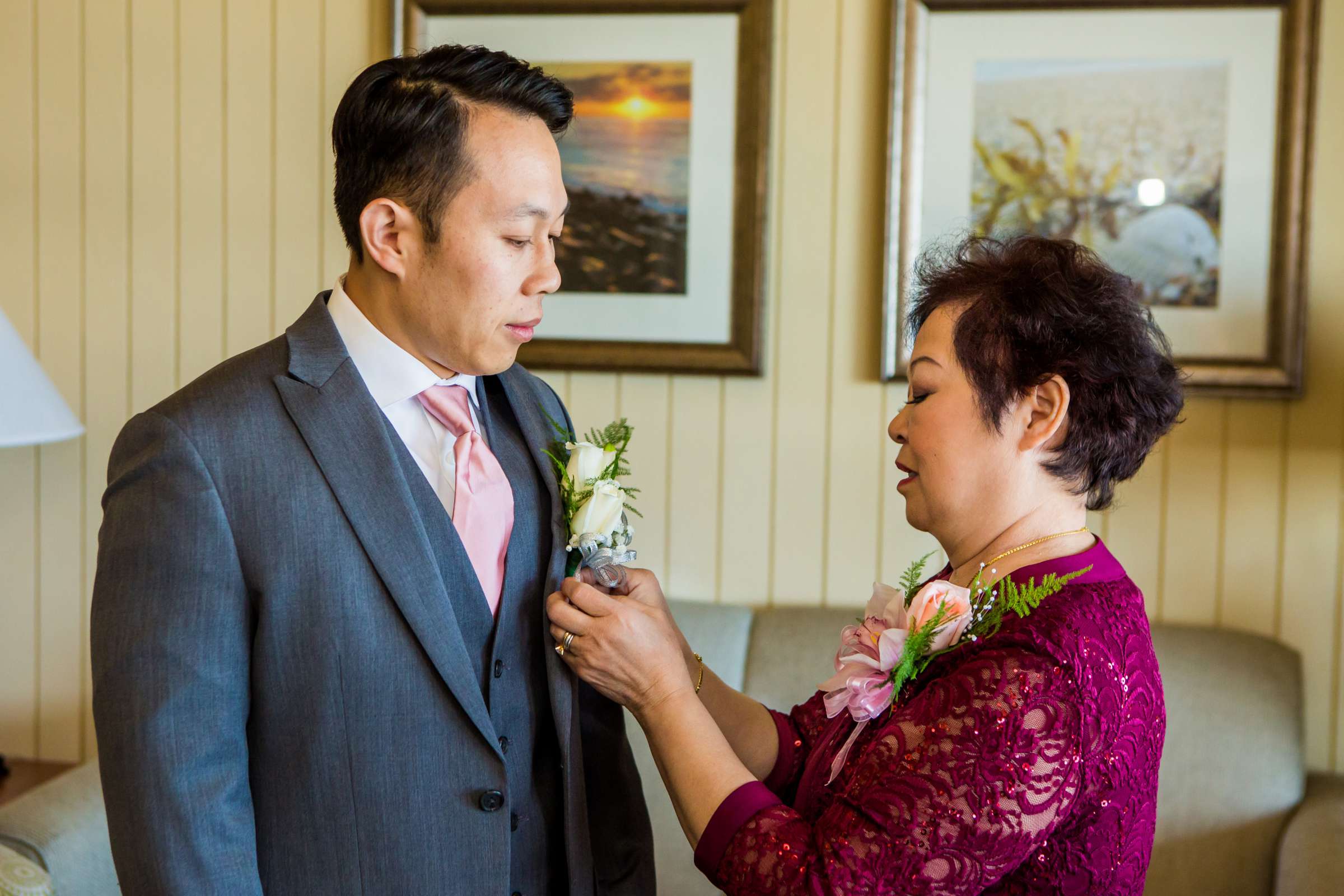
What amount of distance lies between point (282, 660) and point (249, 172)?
1.97m

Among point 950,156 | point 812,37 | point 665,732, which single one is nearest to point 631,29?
point 812,37

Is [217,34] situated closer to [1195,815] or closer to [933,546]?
[933,546]

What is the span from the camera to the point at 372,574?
132 centimetres

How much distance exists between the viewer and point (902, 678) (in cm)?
138

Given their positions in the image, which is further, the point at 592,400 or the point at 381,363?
the point at 592,400

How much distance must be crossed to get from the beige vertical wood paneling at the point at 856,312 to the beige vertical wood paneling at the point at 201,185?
1.56 metres

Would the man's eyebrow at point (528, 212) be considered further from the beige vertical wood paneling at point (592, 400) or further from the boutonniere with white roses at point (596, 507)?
the beige vertical wood paneling at point (592, 400)

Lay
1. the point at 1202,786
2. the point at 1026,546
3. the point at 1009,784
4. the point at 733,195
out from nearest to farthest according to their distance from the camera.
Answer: the point at 1009,784 < the point at 1026,546 < the point at 1202,786 < the point at 733,195

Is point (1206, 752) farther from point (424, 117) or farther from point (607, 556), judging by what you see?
point (424, 117)

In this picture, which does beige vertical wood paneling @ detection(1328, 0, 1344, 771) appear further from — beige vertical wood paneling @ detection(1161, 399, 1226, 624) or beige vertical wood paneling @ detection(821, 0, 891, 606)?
beige vertical wood paneling @ detection(821, 0, 891, 606)

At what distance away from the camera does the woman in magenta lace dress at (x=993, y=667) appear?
122 cm

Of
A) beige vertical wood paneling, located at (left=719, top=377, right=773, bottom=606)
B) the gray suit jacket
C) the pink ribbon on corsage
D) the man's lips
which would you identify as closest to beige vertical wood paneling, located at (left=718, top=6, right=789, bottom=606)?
beige vertical wood paneling, located at (left=719, top=377, right=773, bottom=606)

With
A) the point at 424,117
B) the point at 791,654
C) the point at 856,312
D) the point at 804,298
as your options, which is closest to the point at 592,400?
the point at 804,298

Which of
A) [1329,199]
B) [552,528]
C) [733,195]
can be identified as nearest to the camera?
[552,528]
